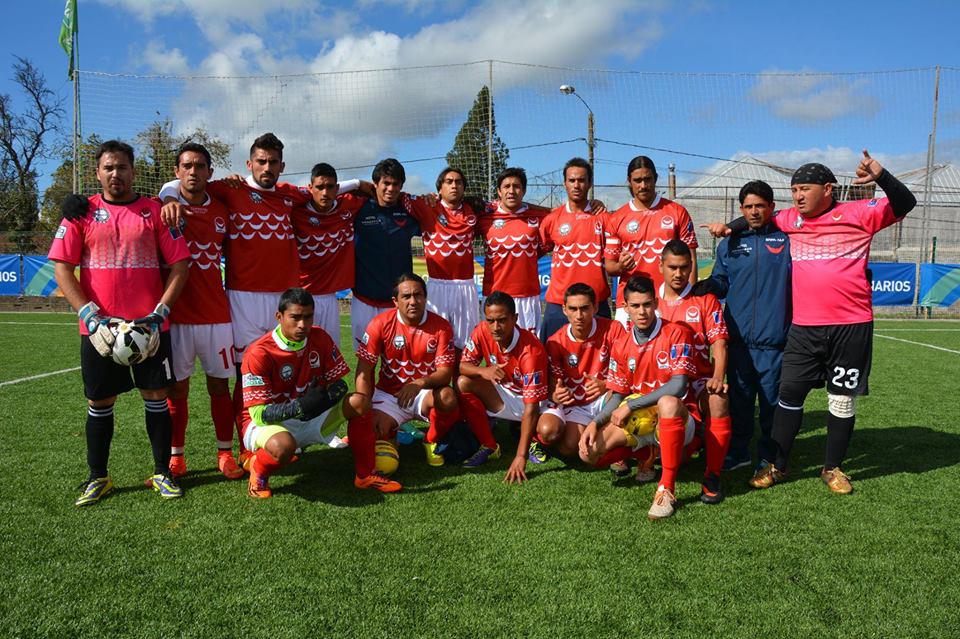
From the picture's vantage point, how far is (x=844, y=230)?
12.5ft

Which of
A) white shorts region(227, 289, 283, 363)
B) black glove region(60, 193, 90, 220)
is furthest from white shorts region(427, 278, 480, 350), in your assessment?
black glove region(60, 193, 90, 220)

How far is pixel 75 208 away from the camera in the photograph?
11.2ft

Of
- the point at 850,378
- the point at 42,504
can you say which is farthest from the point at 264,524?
the point at 850,378

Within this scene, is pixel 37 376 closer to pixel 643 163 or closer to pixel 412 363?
pixel 412 363

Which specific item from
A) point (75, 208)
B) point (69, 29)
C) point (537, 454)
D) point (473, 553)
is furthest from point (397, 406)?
point (69, 29)

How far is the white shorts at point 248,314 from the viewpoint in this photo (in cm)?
436

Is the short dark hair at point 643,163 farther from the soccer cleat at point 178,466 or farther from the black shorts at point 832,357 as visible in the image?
the soccer cleat at point 178,466

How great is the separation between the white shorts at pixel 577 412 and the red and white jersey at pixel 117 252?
251 centimetres

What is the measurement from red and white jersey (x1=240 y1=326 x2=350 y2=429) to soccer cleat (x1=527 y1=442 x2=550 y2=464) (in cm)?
148

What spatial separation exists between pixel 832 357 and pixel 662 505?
147 centimetres

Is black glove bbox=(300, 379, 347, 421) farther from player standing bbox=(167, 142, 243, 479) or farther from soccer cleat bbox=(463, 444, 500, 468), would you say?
soccer cleat bbox=(463, 444, 500, 468)

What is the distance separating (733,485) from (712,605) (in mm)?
1656

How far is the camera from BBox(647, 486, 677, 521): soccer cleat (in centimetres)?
339

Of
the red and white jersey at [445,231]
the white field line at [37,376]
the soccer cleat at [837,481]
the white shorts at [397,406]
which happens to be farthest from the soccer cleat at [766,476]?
the white field line at [37,376]
